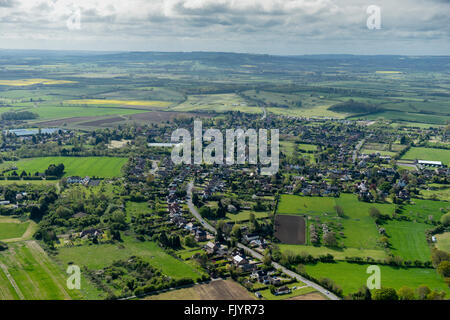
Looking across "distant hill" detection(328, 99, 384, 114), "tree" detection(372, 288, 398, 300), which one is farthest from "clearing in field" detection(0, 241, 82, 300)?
"distant hill" detection(328, 99, 384, 114)

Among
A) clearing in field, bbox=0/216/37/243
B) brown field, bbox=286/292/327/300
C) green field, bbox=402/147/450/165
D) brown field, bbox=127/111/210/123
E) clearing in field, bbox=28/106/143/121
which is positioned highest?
clearing in field, bbox=28/106/143/121

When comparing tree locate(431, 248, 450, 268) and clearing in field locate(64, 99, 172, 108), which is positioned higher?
clearing in field locate(64, 99, 172, 108)

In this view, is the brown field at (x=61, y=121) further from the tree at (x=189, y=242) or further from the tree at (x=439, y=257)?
→ the tree at (x=439, y=257)

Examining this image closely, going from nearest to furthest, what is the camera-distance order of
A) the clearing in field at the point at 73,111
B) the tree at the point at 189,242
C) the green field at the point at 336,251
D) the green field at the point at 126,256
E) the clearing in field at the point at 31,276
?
1. the clearing in field at the point at 31,276
2. the green field at the point at 126,256
3. the green field at the point at 336,251
4. the tree at the point at 189,242
5. the clearing in field at the point at 73,111

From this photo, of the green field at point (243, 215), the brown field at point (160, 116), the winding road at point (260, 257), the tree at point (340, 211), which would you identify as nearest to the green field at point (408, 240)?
the tree at point (340, 211)

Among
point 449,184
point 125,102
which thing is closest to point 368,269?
point 449,184

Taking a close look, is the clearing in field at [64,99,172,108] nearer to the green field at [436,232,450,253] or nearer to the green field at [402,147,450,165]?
the green field at [402,147,450,165]

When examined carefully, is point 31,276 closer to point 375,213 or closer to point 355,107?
point 375,213
